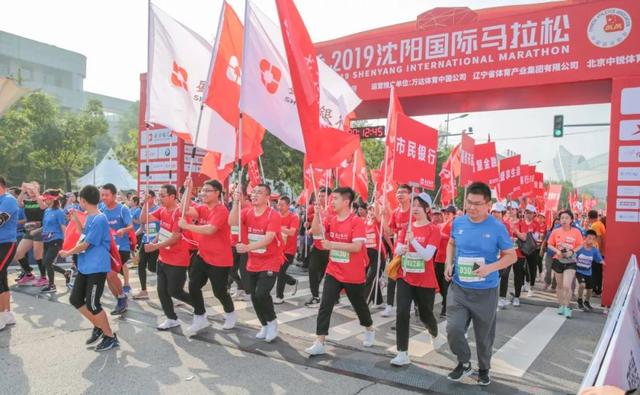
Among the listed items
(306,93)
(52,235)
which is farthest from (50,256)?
(306,93)

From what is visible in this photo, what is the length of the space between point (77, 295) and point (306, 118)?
310 cm

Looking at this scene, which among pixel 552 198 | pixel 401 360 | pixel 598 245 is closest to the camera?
pixel 401 360

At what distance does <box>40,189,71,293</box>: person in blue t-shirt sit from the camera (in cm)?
826

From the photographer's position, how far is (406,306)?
5230 millimetres

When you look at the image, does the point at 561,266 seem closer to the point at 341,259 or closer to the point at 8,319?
the point at 341,259

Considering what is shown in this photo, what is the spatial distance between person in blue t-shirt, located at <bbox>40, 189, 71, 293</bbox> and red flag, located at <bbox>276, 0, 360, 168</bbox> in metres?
5.39

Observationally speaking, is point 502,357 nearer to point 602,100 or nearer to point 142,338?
point 142,338

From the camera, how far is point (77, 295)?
5.24 m

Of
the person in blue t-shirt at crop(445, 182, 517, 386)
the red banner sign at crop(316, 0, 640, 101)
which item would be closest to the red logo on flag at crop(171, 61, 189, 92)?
the person in blue t-shirt at crop(445, 182, 517, 386)

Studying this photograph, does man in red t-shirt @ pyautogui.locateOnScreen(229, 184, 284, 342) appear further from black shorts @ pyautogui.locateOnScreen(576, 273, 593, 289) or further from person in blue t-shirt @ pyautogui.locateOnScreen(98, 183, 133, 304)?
black shorts @ pyautogui.locateOnScreen(576, 273, 593, 289)

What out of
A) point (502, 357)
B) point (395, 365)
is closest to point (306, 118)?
point (395, 365)

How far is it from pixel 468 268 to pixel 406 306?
92cm

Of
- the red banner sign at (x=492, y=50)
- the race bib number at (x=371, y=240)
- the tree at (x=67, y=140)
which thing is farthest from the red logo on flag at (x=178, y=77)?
the tree at (x=67, y=140)

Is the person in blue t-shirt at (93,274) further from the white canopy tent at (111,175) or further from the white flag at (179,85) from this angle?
the white canopy tent at (111,175)
